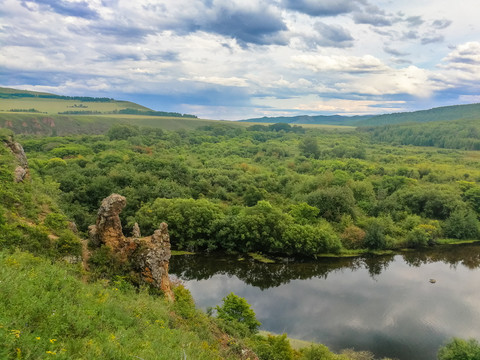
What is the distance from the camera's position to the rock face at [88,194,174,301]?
2262 centimetres

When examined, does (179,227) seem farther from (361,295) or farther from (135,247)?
(361,295)

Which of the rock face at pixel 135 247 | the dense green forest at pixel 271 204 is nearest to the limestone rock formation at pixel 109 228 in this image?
the rock face at pixel 135 247

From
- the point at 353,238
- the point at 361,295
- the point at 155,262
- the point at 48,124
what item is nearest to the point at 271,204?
the point at 353,238

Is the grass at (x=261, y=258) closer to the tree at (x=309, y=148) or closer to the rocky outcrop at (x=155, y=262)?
the rocky outcrop at (x=155, y=262)

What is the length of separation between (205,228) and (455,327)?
113 feet

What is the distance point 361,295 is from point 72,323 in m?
37.2

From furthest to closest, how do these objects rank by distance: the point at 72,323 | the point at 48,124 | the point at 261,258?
the point at 48,124 < the point at 261,258 < the point at 72,323

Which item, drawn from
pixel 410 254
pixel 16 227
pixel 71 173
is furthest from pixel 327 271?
pixel 71 173

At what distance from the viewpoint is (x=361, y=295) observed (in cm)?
3912

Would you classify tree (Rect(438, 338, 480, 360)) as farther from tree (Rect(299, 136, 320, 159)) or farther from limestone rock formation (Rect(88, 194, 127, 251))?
tree (Rect(299, 136, 320, 159))

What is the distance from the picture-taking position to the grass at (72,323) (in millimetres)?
8211

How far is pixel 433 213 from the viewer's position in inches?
2468

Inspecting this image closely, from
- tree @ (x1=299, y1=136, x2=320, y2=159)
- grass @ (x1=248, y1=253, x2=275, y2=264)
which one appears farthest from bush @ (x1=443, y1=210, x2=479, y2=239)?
tree @ (x1=299, y1=136, x2=320, y2=159)

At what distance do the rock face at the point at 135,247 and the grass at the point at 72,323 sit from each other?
5456 millimetres
